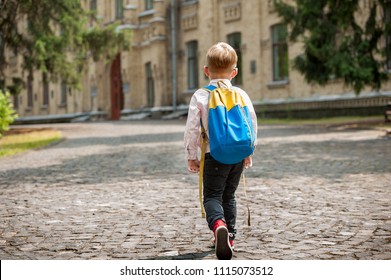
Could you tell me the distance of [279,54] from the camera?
28422 mm

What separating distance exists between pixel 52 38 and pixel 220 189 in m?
19.0

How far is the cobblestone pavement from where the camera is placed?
4.51 metres

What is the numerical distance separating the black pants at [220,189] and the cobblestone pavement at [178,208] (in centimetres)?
26

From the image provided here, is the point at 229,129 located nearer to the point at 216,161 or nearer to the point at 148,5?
the point at 216,161

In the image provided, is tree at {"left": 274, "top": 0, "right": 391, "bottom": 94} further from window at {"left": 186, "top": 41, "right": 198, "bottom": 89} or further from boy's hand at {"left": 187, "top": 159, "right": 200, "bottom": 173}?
boy's hand at {"left": 187, "top": 159, "right": 200, "bottom": 173}

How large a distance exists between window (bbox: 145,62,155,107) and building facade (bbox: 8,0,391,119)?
2.2 inches

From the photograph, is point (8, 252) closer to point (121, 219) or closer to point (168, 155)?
point (121, 219)

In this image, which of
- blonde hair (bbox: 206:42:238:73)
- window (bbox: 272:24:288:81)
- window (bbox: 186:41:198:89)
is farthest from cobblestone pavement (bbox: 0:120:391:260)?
window (bbox: 186:41:198:89)

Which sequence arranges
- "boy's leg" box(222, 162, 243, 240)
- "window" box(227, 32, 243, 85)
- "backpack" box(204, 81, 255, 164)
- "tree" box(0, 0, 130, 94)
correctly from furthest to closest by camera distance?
"window" box(227, 32, 243, 85) < "tree" box(0, 0, 130, 94) < "boy's leg" box(222, 162, 243, 240) < "backpack" box(204, 81, 255, 164)

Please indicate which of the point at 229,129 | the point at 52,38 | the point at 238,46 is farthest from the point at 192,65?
the point at 229,129

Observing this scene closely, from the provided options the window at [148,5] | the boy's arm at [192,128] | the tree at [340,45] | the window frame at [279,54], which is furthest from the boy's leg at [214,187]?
the window at [148,5]

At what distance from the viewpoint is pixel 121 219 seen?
230 inches
